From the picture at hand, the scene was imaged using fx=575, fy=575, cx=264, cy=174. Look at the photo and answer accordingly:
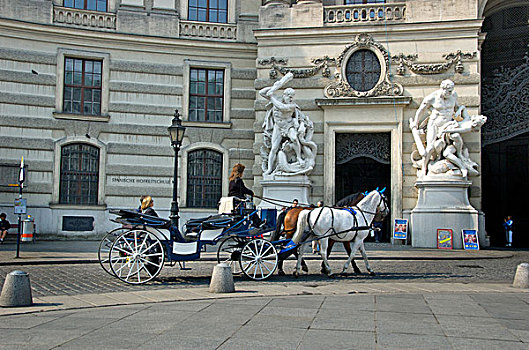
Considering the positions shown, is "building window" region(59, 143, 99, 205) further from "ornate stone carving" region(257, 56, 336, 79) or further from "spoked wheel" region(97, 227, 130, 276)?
"ornate stone carving" region(257, 56, 336, 79)

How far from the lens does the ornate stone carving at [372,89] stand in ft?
74.3

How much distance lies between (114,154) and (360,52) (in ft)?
36.1

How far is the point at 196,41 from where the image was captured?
2469 cm

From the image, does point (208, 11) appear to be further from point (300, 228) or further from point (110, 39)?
point (300, 228)

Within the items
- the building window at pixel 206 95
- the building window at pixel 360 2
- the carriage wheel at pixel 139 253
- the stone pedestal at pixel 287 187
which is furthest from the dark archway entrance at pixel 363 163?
the carriage wheel at pixel 139 253

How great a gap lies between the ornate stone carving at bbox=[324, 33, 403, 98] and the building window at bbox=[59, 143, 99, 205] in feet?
33.0

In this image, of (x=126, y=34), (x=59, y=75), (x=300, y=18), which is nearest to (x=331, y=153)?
(x=300, y=18)

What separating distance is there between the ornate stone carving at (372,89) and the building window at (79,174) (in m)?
10.1

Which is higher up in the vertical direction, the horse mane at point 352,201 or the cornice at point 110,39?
the cornice at point 110,39

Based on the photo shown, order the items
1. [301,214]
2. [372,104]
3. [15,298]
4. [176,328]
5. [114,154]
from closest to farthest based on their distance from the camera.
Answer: [176,328]
[15,298]
[301,214]
[372,104]
[114,154]

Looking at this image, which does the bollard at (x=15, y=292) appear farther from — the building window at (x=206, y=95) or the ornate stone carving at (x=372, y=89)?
the building window at (x=206, y=95)

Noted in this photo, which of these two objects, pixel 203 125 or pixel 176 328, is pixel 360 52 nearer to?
pixel 203 125

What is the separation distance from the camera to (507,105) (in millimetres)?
23125

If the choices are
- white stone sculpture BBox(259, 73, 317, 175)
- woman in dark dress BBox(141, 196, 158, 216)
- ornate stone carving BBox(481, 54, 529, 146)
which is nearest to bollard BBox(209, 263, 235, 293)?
woman in dark dress BBox(141, 196, 158, 216)
